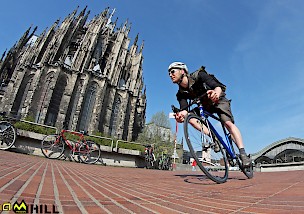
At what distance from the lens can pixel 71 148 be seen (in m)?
8.01

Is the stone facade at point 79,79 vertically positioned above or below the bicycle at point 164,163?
above

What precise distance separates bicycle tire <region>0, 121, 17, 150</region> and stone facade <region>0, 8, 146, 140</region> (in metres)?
14.1

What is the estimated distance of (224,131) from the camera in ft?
12.4

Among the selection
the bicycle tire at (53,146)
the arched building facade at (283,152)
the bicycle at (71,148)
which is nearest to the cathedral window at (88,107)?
the bicycle at (71,148)

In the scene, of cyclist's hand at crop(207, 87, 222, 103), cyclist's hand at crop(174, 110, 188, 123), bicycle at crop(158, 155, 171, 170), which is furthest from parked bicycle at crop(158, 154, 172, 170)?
cyclist's hand at crop(207, 87, 222, 103)

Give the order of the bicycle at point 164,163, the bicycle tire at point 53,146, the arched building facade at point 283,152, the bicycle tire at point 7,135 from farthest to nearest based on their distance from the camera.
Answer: the arched building facade at point 283,152
the bicycle at point 164,163
the bicycle tire at point 53,146
the bicycle tire at point 7,135

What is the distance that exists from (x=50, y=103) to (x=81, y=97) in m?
3.88

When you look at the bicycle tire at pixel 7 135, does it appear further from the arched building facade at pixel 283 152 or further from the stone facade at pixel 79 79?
the arched building facade at pixel 283 152

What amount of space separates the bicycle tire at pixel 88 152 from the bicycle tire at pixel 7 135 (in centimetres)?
244

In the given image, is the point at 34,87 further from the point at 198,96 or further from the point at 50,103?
the point at 198,96

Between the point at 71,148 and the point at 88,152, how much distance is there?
714 millimetres

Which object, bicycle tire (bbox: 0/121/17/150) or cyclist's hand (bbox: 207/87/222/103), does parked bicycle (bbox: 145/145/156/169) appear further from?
cyclist's hand (bbox: 207/87/222/103)

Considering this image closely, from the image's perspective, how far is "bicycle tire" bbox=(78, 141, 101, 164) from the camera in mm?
8148

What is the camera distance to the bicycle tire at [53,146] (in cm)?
763
